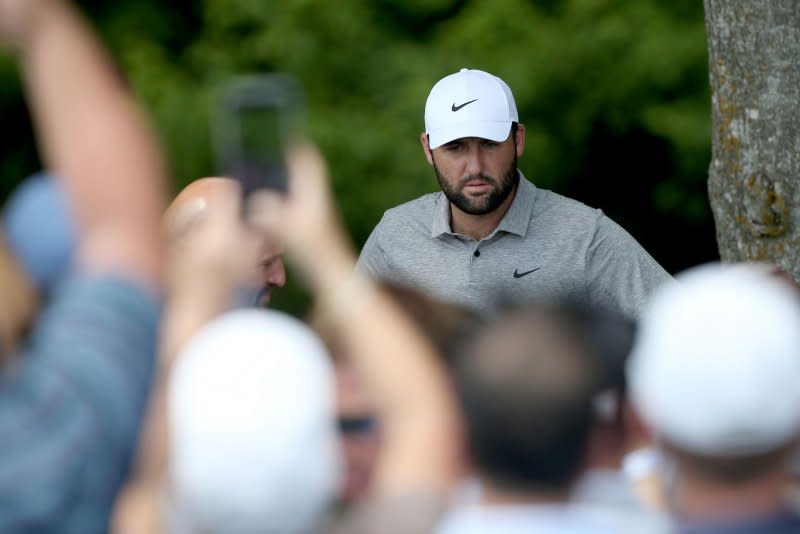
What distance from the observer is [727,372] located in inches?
75.0

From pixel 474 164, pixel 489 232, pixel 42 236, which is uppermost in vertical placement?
pixel 42 236

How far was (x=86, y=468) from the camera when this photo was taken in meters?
1.94

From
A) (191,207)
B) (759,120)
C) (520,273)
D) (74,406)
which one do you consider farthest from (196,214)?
(759,120)

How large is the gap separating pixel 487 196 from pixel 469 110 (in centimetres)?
32

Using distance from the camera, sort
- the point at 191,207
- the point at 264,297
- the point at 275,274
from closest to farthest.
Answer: the point at 191,207 → the point at 264,297 → the point at 275,274

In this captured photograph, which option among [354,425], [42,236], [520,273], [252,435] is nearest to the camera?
[252,435]

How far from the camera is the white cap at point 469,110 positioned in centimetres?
490

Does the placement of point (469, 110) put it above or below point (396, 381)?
above

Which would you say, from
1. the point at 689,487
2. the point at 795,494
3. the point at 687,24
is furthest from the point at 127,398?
the point at 687,24

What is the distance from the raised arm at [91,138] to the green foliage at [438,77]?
6070 mm

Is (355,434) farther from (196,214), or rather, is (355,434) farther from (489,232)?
(489,232)

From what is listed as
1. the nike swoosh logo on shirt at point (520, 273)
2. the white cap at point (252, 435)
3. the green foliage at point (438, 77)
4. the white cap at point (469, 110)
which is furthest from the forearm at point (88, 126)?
the green foliage at point (438, 77)

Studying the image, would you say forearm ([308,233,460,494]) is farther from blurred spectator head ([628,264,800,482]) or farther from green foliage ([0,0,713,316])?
green foliage ([0,0,713,316])

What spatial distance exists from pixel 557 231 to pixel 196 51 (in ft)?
16.8
